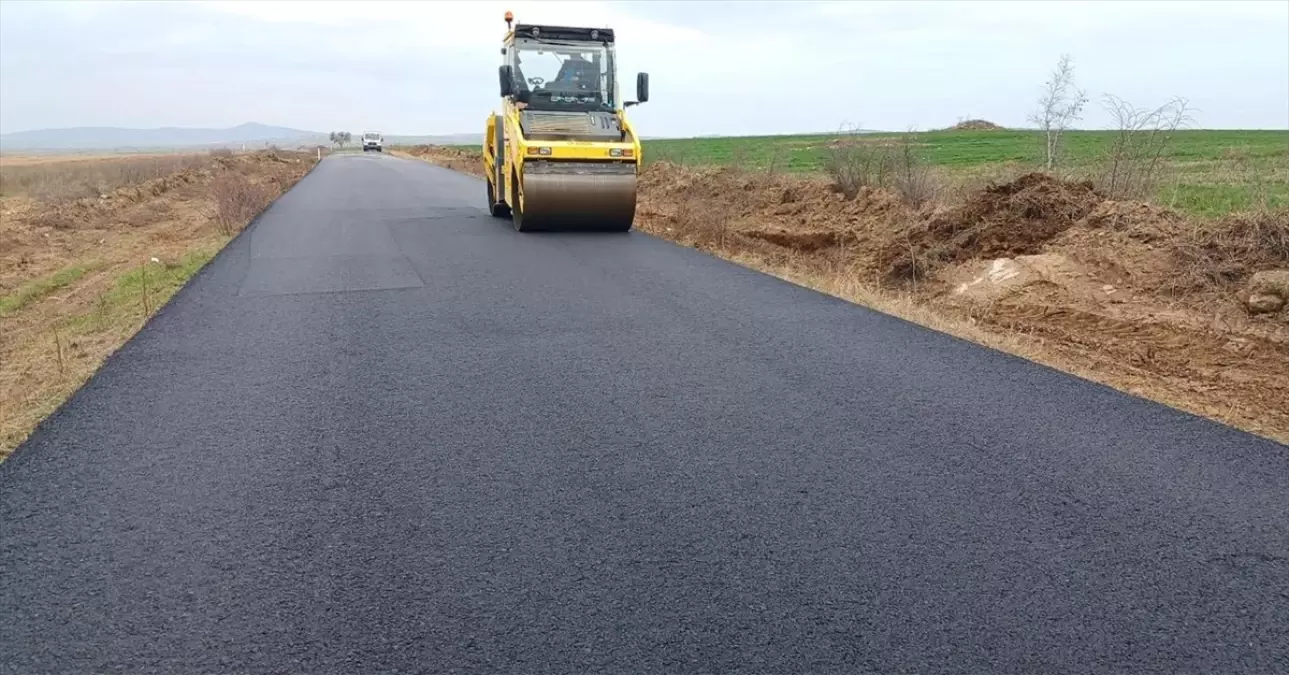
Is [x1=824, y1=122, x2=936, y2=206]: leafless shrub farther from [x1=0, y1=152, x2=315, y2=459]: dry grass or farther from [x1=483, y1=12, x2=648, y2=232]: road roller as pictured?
[x1=0, y1=152, x2=315, y2=459]: dry grass

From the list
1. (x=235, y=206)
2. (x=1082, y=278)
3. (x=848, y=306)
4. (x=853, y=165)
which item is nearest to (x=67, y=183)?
(x=235, y=206)

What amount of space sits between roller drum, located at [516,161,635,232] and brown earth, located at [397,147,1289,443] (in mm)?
1431

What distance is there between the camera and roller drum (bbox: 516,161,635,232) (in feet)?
43.4

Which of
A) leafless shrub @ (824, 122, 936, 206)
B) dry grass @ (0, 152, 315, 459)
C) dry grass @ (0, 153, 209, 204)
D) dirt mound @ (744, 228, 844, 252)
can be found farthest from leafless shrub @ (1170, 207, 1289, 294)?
dry grass @ (0, 153, 209, 204)

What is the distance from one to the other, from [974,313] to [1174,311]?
1.72 m

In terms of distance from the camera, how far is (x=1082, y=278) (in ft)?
28.5

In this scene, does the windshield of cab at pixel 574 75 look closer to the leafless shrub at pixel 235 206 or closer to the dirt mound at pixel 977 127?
the leafless shrub at pixel 235 206

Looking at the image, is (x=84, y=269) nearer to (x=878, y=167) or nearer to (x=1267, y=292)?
(x=878, y=167)

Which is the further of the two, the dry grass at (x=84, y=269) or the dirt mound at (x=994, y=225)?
the dirt mound at (x=994, y=225)

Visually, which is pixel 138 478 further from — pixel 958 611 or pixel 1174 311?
pixel 1174 311

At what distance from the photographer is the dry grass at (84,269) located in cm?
699

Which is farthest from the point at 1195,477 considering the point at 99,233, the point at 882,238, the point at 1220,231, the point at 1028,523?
the point at 99,233

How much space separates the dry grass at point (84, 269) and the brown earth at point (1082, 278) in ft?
22.2

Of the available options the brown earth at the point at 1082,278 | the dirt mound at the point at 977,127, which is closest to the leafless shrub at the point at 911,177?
the brown earth at the point at 1082,278
